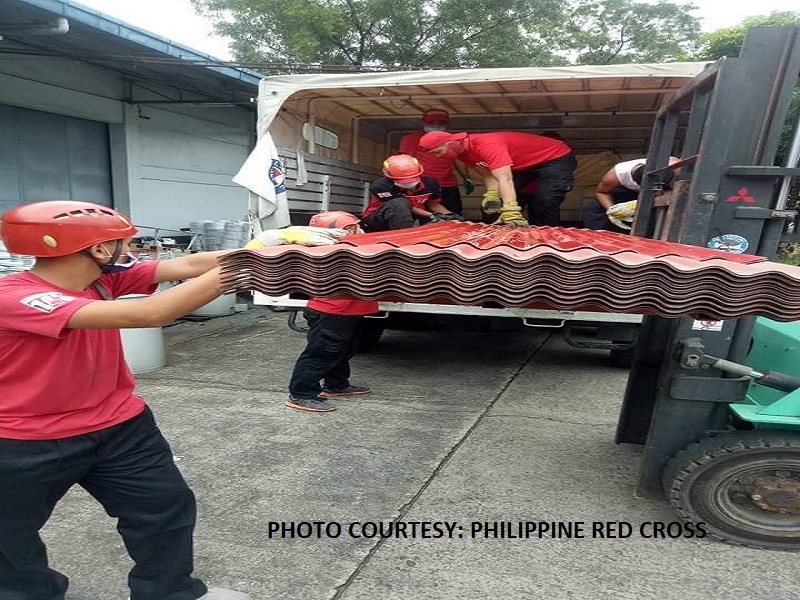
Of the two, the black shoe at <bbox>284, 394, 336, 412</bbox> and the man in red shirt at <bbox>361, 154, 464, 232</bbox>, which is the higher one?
the man in red shirt at <bbox>361, 154, 464, 232</bbox>

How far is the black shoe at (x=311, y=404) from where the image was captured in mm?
4395

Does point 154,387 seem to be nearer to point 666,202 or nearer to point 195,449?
point 195,449

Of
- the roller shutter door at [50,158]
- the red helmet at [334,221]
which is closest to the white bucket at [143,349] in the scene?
the red helmet at [334,221]

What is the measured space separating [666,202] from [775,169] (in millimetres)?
827

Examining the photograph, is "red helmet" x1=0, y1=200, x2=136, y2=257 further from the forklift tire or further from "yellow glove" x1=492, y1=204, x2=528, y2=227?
"yellow glove" x1=492, y1=204, x2=528, y2=227

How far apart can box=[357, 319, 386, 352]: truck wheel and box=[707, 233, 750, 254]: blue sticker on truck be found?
3.87 m

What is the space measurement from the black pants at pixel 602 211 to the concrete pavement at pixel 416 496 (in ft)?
4.80

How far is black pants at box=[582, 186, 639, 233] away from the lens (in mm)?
5133

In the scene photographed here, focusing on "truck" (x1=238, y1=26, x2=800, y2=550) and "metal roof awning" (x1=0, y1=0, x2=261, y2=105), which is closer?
"truck" (x1=238, y1=26, x2=800, y2=550)

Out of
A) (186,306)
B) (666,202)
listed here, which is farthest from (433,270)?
(666,202)

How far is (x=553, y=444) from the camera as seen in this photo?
3809mm

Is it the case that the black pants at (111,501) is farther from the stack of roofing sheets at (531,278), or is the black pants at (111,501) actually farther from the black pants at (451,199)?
the black pants at (451,199)

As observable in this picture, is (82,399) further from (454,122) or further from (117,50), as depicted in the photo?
(117,50)

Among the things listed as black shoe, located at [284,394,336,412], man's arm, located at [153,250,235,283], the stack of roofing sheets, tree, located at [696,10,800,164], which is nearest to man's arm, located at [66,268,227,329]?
the stack of roofing sheets
